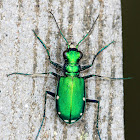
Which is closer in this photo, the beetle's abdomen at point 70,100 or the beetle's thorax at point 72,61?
the beetle's abdomen at point 70,100

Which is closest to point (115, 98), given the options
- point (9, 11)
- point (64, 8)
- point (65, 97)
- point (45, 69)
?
point (65, 97)

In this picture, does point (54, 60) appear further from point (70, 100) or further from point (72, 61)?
point (70, 100)

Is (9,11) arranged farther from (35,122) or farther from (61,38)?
(35,122)

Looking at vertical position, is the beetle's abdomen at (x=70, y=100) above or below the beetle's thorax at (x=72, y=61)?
below

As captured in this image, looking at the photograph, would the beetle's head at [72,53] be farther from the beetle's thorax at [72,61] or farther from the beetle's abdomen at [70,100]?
the beetle's abdomen at [70,100]

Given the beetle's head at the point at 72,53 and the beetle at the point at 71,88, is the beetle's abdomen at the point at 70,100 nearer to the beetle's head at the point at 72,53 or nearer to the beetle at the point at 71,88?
the beetle at the point at 71,88

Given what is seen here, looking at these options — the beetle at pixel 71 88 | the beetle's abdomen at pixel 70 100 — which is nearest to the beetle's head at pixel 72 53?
the beetle at pixel 71 88
